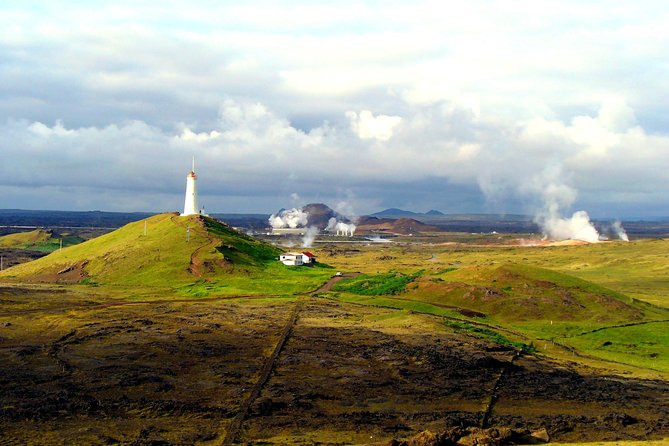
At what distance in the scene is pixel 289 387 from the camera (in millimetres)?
47344

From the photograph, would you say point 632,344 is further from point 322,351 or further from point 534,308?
point 322,351

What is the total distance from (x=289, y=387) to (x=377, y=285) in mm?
59536

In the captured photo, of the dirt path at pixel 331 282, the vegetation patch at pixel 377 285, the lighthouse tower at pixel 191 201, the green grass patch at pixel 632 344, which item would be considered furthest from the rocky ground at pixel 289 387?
the lighthouse tower at pixel 191 201

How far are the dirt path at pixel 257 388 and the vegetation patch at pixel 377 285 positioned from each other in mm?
28001

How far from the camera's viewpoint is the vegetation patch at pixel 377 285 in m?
102

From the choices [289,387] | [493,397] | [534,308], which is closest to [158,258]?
[534,308]

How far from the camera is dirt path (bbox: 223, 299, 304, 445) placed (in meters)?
37.3

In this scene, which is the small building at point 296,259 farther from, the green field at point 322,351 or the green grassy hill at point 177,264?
the green field at point 322,351

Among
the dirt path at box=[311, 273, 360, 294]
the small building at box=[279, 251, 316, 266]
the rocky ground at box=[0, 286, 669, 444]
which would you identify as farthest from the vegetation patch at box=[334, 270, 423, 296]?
the rocky ground at box=[0, 286, 669, 444]

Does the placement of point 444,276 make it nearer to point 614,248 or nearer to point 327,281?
point 327,281

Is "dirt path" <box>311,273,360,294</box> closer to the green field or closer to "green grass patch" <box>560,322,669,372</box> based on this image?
the green field

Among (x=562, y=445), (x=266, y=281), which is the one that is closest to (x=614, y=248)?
(x=266, y=281)

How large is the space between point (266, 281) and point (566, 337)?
5375cm

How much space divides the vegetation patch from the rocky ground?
26.0 meters
